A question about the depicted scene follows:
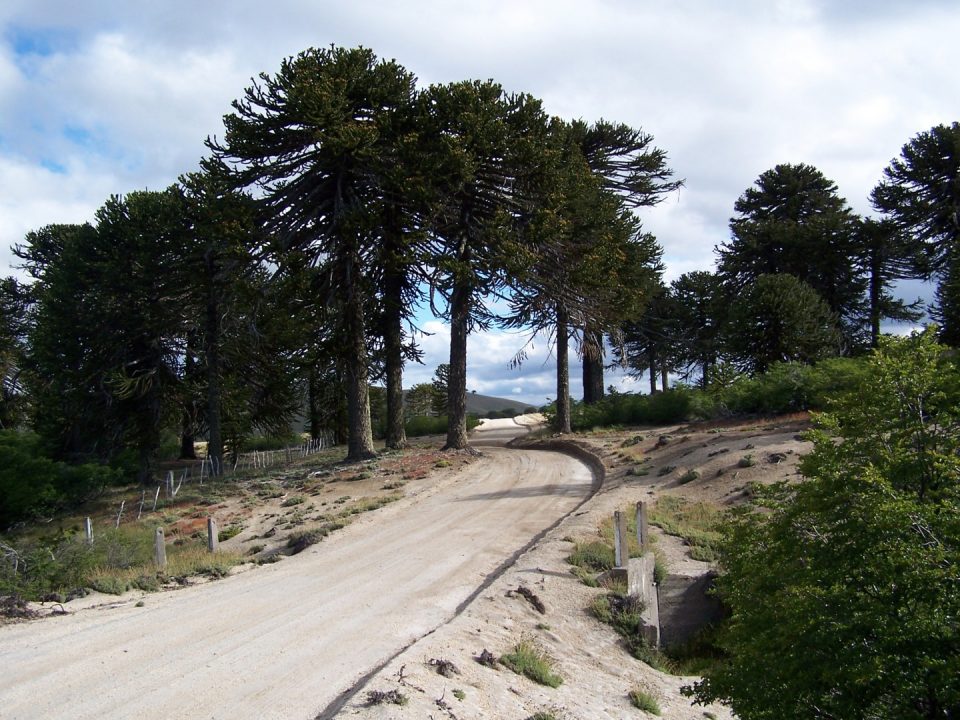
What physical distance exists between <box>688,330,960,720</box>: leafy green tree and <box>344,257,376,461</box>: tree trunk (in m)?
20.2

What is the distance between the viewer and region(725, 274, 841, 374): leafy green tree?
34.4 meters

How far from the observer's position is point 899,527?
242 inches

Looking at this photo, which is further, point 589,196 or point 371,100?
point 589,196

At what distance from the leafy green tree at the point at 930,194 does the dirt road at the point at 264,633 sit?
29.2 m

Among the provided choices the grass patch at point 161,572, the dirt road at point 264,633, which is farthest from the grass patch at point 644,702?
the grass patch at point 161,572

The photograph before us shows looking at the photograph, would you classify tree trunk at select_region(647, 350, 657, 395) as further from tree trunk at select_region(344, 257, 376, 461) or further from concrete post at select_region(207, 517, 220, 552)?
concrete post at select_region(207, 517, 220, 552)

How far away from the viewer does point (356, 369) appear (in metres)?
27.1

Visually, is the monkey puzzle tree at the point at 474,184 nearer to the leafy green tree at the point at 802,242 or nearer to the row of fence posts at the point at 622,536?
the row of fence posts at the point at 622,536

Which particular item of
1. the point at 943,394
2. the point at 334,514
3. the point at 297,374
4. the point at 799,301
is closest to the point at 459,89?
the point at 297,374

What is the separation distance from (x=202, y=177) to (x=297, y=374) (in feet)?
25.6

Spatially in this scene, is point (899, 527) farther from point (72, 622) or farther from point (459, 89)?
point (459, 89)

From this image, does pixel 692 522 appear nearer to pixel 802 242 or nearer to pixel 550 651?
pixel 550 651

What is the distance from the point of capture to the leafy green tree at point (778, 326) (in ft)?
113

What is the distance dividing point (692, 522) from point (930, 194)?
92.6ft
